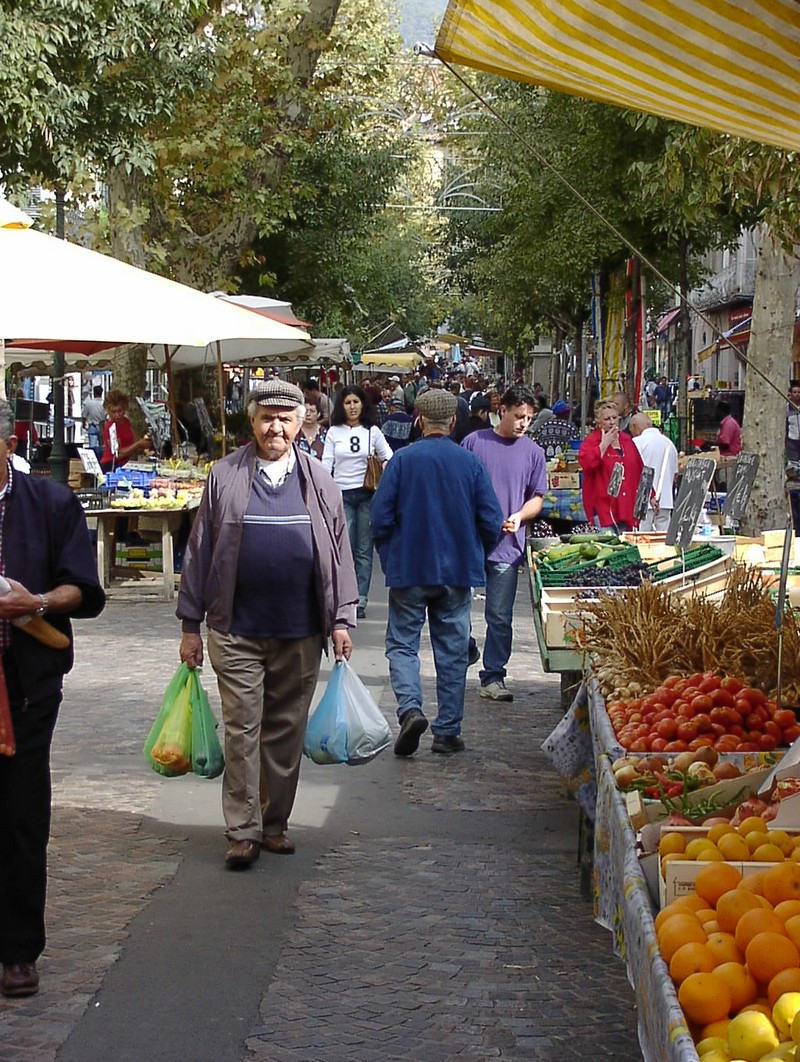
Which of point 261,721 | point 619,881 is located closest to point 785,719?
point 619,881

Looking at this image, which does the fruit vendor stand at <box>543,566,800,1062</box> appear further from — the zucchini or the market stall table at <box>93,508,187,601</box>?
the market stall table at <box>93,508,187,601</box>

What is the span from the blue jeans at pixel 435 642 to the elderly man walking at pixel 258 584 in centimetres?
204

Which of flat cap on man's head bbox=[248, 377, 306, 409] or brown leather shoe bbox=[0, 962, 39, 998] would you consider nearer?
brown leather shoe bbox=[0, 962, 39, 998]

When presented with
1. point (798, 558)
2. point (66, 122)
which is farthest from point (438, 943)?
point (66, 122)

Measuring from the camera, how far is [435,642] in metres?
8.58

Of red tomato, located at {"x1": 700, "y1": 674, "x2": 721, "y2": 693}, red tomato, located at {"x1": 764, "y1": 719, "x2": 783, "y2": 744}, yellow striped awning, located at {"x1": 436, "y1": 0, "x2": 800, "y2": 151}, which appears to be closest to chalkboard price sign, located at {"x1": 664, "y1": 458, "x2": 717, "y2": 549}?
red tomato, located at {"x1": 700, "y1": 674, "x2": 721, "y2": 693}

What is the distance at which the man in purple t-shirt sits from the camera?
9719mm

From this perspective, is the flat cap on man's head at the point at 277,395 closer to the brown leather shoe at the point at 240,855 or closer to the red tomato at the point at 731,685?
the brown leather shoe at the point at 240,855

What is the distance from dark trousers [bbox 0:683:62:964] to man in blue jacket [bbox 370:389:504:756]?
12.0 feet

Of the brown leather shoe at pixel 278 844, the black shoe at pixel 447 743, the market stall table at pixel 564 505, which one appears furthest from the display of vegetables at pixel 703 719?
the market stall table at pixel 564 505

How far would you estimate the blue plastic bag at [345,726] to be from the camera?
6.43 metres

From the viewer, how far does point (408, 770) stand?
324 inches

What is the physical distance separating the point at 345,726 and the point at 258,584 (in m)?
0.73

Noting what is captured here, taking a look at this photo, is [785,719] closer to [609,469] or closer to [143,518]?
[609,469]
